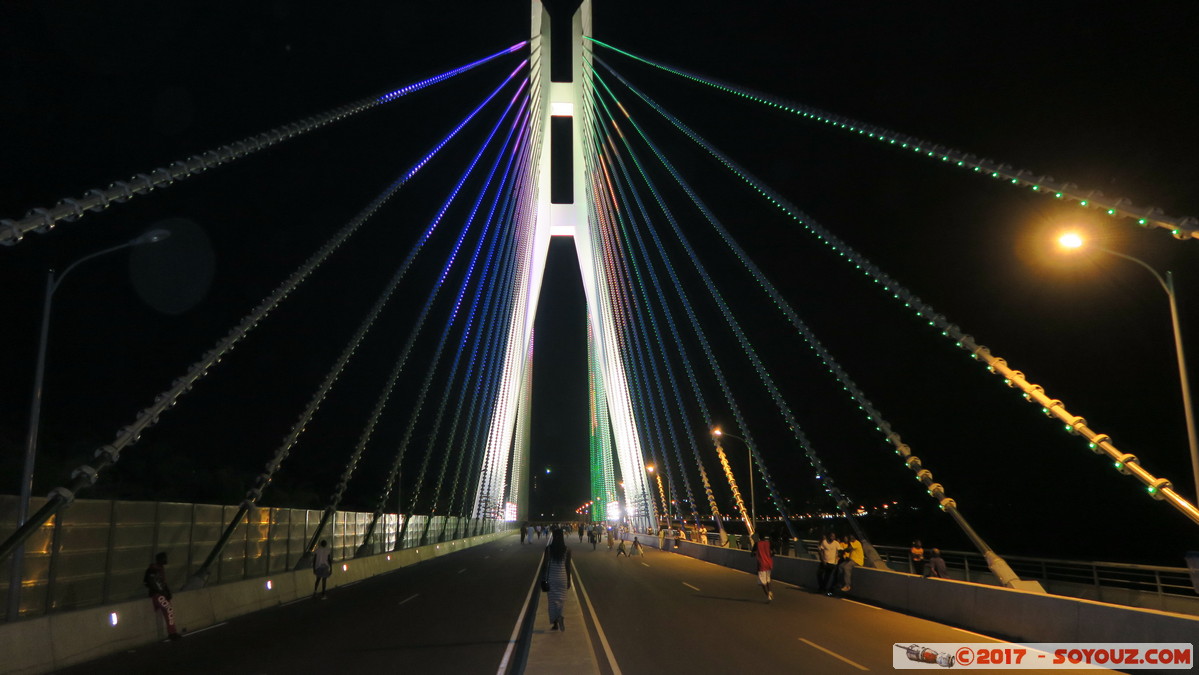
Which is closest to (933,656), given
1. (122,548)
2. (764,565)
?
(764,565)

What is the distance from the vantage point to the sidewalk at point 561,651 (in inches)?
382

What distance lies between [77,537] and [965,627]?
14.7 metres

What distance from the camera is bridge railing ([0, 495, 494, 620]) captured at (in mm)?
13352

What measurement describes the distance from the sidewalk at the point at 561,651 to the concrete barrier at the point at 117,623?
6.32 metres

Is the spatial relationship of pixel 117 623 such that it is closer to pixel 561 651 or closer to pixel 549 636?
pixel 549 636

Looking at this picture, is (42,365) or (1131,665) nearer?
(1131,665)

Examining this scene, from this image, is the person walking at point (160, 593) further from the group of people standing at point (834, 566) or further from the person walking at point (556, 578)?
the group of people standing at point (834, 566)

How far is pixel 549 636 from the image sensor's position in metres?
12.6

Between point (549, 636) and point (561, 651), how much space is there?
66.1 inches

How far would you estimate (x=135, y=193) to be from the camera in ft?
40.5

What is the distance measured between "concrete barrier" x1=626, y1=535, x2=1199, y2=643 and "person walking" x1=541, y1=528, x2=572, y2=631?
22.7ft

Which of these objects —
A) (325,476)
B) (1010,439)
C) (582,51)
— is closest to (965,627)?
(582,51)

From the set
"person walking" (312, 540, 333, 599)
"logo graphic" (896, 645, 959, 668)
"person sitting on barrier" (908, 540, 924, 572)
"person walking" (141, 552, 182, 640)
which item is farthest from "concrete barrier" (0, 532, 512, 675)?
"person sitting on barrier" (908, 540, 924, 572)

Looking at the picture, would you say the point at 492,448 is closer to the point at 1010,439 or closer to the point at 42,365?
the point at 1010,439
